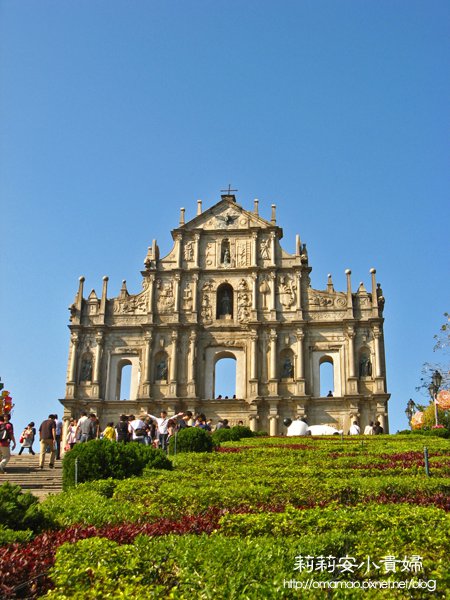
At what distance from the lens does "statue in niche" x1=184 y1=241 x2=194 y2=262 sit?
42688 mm

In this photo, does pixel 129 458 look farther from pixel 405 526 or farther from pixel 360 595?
pixel 360 595

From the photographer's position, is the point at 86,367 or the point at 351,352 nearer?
the point at 351,352

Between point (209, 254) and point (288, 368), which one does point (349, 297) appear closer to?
point (288, 368)

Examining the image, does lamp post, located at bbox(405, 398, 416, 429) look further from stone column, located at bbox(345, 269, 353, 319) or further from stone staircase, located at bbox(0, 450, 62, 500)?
stone staircase, located at bbox(0, 450, 62, 500)

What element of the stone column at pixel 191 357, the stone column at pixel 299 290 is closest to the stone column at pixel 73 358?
the stone column at pixel 191 357

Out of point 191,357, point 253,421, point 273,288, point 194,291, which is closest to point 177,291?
point 194,291

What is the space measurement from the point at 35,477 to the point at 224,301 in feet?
76.4

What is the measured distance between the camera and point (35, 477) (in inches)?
789

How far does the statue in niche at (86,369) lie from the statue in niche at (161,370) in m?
3.92

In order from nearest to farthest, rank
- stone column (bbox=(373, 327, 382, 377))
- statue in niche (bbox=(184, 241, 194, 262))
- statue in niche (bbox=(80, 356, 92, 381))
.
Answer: stone column (bbox=(373, 327, 382, 377))
statue in niche (bbox=(80, 356, 92, 381))
statue in niche (bbox=(184, 241, 194, 262))

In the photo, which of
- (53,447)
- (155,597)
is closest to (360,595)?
(155,597)

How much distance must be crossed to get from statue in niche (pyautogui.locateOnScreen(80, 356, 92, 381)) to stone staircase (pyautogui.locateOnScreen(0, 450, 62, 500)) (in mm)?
14643

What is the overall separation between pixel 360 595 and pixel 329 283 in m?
35.7

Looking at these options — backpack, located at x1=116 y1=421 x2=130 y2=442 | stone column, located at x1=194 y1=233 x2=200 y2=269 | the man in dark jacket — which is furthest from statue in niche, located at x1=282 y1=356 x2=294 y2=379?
the man in dark jacket
